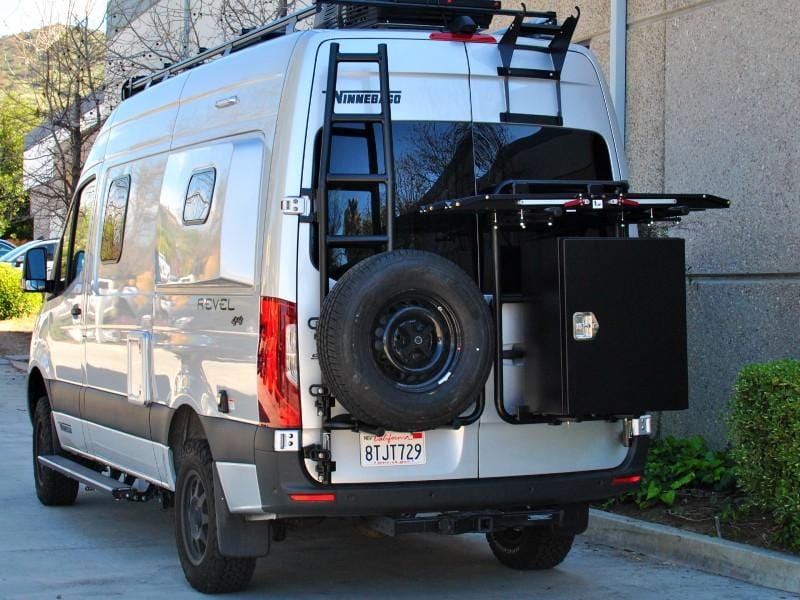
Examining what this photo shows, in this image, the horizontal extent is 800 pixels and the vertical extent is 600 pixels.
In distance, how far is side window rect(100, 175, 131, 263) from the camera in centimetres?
788

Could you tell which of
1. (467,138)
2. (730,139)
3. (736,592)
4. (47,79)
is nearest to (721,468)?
(736,592)

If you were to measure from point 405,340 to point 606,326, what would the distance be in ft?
3.10

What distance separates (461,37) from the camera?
6.39 meters

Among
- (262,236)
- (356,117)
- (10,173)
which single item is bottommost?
(262,236)

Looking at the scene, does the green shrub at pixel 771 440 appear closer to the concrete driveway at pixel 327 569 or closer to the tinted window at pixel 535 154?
the concrete driveway at pixel 327 569

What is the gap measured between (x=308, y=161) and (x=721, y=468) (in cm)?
411

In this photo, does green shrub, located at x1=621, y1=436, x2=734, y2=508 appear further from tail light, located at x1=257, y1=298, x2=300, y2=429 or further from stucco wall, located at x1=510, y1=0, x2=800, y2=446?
tail light, located at x1=257, y1=298, x2=300, y2=429

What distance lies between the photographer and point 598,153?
263 inches

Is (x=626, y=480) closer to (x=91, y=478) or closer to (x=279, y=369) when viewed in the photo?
(x=279, y=369)

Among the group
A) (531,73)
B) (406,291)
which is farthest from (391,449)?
(531,73)

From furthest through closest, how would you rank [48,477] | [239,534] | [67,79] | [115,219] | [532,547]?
[67,79] → [48,477] → [115,219] → [532,547] → [239,534]

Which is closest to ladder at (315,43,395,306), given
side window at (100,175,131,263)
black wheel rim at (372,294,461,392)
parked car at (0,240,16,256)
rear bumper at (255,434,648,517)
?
black wheel rim at (372,294,461,392)

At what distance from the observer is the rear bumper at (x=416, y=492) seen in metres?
5.80

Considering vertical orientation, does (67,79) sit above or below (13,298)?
above
